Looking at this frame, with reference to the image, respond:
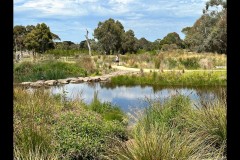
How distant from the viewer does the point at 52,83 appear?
51.2ft

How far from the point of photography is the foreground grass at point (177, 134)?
119 inches

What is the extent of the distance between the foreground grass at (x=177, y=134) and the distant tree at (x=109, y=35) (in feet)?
97.8

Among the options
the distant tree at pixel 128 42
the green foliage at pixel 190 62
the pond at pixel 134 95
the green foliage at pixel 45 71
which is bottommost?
the pond at pixel 134 95

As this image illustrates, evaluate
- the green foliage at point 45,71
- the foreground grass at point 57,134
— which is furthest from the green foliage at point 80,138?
the green foliage at point 45,71

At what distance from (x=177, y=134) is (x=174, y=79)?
42.0 ft

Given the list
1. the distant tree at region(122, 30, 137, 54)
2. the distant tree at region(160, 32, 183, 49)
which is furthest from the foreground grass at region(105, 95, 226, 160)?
the distant tree at region(160, 32, 183, 49)

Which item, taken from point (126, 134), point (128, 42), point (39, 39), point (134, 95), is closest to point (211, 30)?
point (128, 42)

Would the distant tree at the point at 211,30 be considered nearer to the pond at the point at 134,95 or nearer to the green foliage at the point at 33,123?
the pond at the point at 134,95

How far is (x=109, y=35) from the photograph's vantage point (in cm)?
3497

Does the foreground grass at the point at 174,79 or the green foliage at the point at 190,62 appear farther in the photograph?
the green foliage at the point at 190,62

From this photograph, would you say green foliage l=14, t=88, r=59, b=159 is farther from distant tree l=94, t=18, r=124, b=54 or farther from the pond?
distant tree l=94, t=18, r=124, b=54
